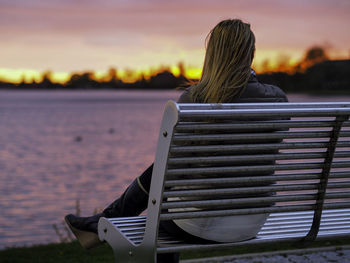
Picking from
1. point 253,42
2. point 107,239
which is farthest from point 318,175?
point 107,239

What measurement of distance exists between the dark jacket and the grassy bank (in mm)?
3313

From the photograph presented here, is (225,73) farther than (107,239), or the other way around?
(107,239)

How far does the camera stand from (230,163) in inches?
102

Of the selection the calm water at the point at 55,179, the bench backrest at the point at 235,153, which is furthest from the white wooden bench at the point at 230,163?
the calm water at the point at 55,179

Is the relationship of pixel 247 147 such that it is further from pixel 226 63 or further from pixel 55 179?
pixel 55 179

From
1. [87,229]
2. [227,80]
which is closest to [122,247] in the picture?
[87,229]

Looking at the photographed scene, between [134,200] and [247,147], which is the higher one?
[247,147]

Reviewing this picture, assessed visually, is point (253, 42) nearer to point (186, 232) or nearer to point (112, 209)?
point (186, 232)

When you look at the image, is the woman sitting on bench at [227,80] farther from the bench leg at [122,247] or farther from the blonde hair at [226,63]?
the bench leg at [122,247]

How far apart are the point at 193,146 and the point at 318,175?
81 centimetres

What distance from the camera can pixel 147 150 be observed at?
38344mm

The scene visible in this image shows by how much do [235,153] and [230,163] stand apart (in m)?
0.06

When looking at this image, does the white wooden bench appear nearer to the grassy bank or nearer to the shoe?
the shoe

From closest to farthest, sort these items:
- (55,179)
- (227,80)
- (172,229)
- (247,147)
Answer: (247,147), (227,80), (172,229), (55,179)
